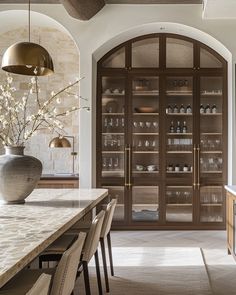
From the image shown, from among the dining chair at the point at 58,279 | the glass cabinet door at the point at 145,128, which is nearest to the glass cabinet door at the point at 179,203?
the glass cabinet door at the point at 145,128

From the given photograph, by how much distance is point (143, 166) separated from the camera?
6.22 meters

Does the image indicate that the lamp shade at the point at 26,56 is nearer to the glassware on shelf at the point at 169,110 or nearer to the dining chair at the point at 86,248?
the dining chair at the point at 86,248

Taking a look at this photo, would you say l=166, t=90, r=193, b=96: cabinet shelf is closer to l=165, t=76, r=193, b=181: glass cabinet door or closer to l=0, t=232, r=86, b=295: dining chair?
l=165, t=76, r=193, b=181: glass cabinet door

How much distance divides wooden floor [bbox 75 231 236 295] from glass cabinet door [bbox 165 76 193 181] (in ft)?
3.06

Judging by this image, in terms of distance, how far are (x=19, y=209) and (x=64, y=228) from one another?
0.69 metres

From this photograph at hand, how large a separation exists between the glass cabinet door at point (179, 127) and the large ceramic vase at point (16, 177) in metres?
3.40

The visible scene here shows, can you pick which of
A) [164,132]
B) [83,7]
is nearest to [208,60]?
[164,132]

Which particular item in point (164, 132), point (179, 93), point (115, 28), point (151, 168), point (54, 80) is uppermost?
point (115, 28)

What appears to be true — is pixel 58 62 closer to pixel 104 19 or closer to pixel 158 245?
pixel 104 19

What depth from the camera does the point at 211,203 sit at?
241 inches

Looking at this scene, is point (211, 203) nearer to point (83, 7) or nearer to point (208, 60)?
point (208, 60)

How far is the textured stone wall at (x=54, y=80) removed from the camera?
22.8ft

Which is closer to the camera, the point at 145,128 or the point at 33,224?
the point at 33,224

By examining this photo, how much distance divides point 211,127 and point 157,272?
2914 mm
